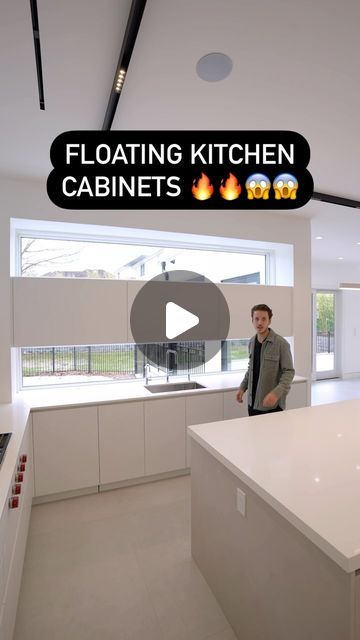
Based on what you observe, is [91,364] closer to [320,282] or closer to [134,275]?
[134,275]

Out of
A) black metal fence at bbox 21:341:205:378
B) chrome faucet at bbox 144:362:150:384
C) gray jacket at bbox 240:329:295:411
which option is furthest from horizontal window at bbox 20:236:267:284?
gray jacket at bbox 240:329:295:411

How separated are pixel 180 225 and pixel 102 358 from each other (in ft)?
5.53

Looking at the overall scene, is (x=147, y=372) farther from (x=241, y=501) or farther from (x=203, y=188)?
(x=241, y=501)

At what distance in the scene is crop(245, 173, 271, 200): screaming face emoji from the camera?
243cm

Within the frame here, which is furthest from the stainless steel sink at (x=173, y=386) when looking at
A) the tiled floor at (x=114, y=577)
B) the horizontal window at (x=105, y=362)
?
the tiled floor at (x=114, y=577)

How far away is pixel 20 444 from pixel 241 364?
3002 mm

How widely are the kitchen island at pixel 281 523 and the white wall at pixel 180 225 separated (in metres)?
1.94

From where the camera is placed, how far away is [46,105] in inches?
76.1

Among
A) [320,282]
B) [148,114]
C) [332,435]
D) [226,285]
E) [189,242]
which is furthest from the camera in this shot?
[320,282]

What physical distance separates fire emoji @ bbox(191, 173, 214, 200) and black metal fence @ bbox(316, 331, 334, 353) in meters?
6.09

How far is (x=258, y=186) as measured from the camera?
255 cm

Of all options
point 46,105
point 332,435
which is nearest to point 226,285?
point 332,435

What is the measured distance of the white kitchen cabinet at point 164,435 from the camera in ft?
9.90

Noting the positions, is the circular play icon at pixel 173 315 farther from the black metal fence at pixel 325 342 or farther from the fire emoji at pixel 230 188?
the black metal fence at pixel 325 342
